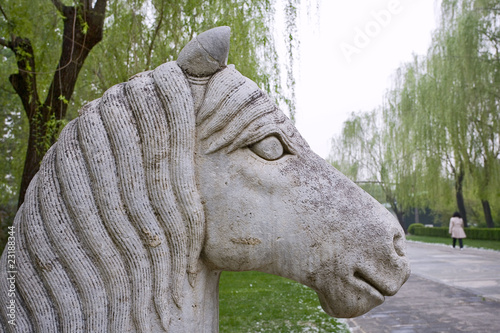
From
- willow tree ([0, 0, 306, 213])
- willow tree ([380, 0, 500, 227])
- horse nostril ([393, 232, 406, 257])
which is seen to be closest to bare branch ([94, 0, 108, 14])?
willow tree ([0, 0, 306, 213])

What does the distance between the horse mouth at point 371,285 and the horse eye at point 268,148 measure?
0.46m

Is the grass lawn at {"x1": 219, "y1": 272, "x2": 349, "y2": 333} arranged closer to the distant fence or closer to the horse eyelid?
the horse eyelid

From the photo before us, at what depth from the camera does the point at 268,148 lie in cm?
140

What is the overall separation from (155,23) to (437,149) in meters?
15.4

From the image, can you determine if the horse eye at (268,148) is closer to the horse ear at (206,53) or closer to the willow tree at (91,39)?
the horse ear at (206,53)

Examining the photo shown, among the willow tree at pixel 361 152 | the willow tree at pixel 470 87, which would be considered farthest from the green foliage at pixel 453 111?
the willow tree at pixel 361 152

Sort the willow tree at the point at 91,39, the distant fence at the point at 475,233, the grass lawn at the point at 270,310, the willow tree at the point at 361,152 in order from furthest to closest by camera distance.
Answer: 1. the willow tree at the point at 361,152
2. the distant fence at the point at 475,233
3. the grass lawn at the point at 270,310
4. the willow tree at the point at 91,39

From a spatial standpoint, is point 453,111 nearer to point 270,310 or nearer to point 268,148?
point 270,310

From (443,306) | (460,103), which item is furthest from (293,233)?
(460,103)

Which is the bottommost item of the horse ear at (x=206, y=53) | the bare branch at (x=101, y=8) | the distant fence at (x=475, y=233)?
the distant fence at (x=475, y=233)

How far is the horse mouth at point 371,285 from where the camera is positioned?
1.38 m

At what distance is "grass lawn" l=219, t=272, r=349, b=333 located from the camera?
5938mm

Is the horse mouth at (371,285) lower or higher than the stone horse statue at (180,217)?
lower

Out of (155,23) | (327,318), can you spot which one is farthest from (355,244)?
(327,318)
